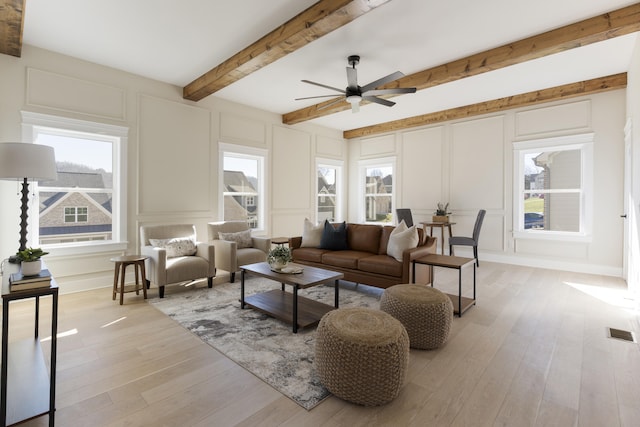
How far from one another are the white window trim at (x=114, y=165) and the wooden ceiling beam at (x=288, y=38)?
1385 millimetres

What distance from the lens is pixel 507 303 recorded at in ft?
11.8

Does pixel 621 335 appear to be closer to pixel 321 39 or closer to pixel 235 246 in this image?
pixel 321 39

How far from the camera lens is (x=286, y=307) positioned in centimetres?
314

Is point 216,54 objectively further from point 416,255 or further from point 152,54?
point 416,255

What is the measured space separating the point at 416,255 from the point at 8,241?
188 inches

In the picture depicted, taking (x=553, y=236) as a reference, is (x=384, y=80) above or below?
above

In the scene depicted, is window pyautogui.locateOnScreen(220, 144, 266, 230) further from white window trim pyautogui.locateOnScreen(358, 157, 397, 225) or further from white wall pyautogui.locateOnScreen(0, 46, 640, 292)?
white window trim pyautogui.locateOnScreen(358, 157, 397, 225)

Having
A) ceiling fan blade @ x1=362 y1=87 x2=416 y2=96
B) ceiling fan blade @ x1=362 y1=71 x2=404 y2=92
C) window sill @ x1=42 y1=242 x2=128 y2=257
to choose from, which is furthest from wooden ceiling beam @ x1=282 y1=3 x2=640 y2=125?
window sill @ x1=42 y1=242 x2=128 y2=257

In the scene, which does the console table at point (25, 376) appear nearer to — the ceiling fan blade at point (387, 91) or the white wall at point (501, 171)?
the ceiling fan blade at point (387, 91)

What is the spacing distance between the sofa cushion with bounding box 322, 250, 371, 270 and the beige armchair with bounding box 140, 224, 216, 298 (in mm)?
1564

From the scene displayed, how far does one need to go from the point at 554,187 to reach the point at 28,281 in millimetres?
6964

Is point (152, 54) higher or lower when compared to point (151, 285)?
higher

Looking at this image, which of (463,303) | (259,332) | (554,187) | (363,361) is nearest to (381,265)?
(463,303)

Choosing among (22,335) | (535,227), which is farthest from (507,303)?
(22,335)
